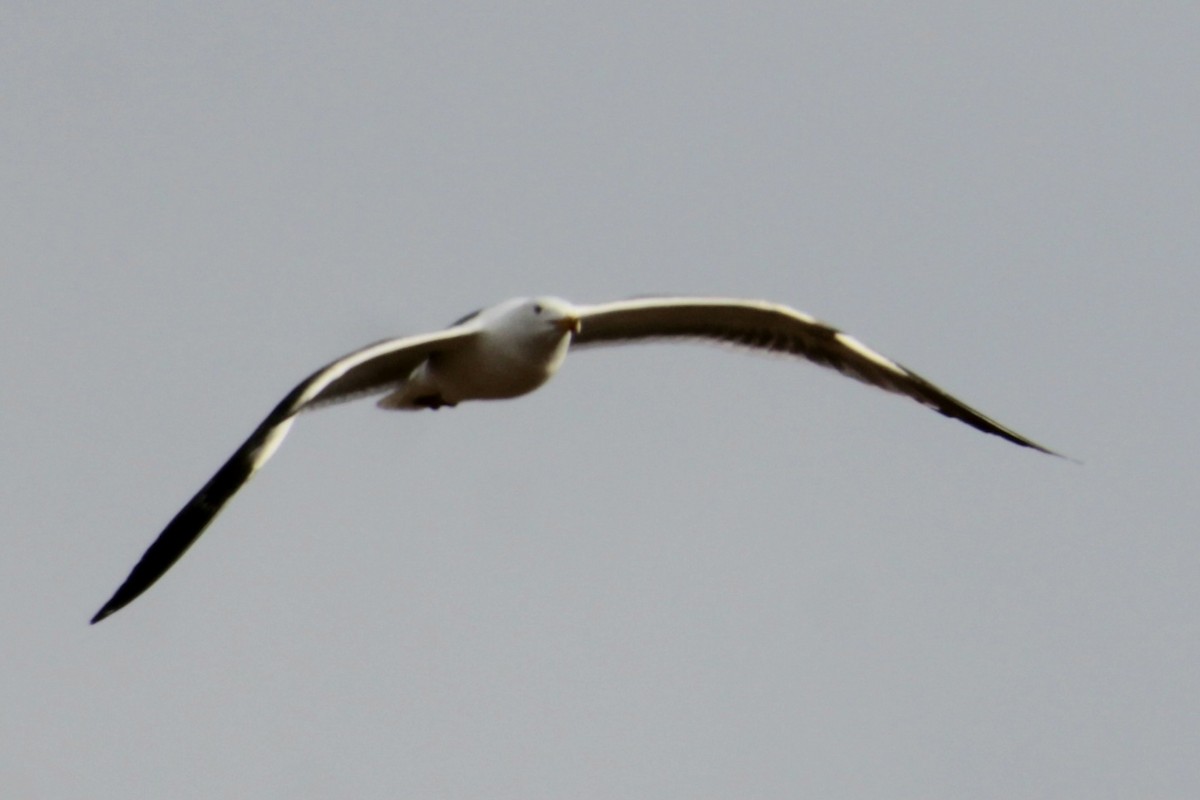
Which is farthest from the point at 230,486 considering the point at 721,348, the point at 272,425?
the point at 721,348

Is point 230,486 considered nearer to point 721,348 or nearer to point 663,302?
point 663,302

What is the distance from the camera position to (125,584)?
10.0 meters

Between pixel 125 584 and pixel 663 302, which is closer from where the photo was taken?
pixel 125 584

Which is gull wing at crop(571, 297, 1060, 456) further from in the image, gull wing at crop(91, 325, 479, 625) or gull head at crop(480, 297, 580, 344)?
gull wing at crop(91, 325, 479, 625)

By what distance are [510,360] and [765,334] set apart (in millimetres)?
2388

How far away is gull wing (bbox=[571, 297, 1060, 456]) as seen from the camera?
42.1 feet

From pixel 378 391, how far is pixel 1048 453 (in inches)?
173

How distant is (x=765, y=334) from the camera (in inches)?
530

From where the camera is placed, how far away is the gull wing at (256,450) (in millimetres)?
10133

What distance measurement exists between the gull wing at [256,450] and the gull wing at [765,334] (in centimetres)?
123

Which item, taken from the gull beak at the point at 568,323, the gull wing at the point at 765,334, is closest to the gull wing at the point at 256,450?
the gull beak at the point at 568,323

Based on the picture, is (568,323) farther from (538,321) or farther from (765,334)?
(765,334)

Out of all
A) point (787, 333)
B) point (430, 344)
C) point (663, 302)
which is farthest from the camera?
point (787, 333)

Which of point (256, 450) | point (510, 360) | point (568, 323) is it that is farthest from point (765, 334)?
point (256, 450)
